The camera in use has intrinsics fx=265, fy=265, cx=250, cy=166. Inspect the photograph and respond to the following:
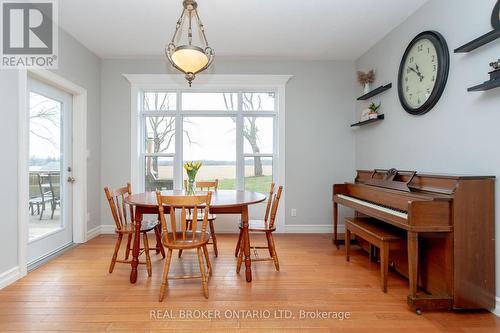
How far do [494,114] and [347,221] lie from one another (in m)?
1.56

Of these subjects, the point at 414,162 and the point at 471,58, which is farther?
the point at 414,162

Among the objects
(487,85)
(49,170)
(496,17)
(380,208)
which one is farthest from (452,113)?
(49,170)

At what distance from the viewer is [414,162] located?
108 inches

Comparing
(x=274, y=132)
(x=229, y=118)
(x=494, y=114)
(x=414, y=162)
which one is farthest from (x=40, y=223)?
(x=494, y=114)

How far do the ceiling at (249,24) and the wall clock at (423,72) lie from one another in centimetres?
44

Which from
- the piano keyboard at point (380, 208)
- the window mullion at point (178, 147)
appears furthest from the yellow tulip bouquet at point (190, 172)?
the piano keyboard at point (380, 208)

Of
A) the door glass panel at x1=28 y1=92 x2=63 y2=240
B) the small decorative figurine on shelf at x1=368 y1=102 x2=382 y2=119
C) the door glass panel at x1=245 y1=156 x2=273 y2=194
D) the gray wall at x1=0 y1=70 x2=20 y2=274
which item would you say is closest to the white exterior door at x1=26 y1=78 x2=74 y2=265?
the door glass panel at x1=28 y1=92 x2=63 y2=240

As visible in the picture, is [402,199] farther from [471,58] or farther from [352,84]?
[352,84]

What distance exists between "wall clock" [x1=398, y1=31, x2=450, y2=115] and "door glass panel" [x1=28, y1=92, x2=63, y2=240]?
3974mm

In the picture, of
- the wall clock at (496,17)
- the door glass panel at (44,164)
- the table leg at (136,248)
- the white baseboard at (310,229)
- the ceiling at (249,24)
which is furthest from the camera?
the white baseboard at (310,229)

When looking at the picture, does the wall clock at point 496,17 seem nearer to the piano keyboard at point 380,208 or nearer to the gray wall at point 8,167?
the piano keyboard at point 380,208

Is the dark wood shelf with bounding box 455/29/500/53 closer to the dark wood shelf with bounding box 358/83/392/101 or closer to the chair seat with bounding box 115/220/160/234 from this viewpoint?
the dark wood shelf with bounding box 358/83/392/101

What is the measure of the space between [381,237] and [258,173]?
7.43ft

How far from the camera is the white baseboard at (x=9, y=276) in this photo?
7.45 feet
